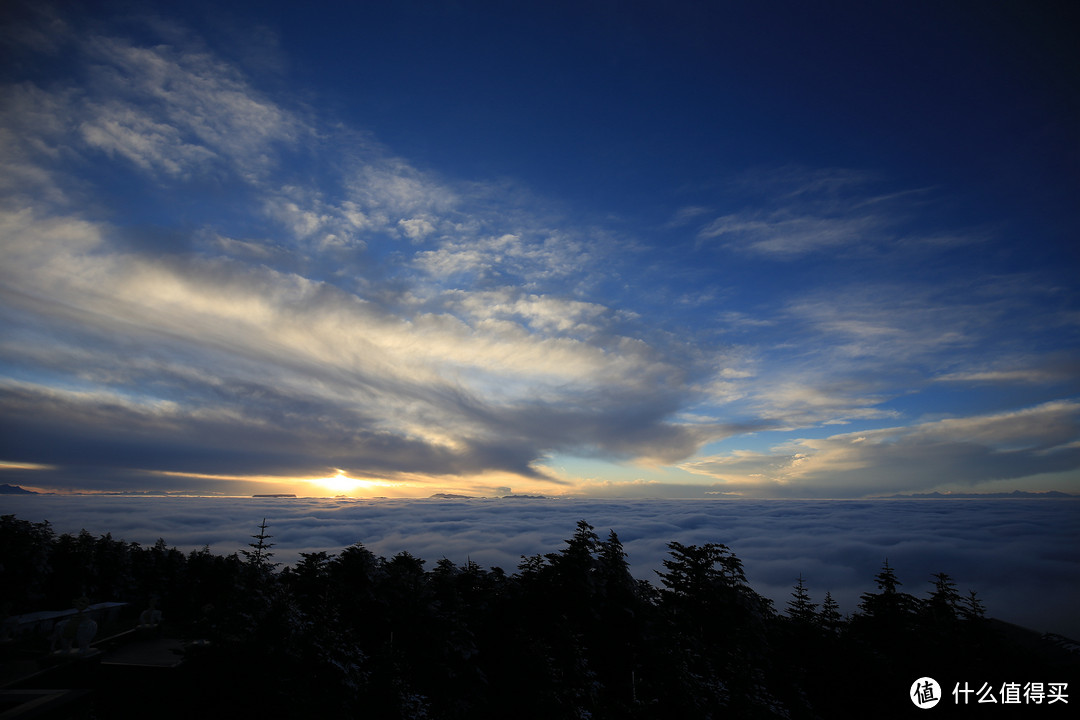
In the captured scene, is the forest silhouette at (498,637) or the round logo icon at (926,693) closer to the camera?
the forest silhouette at (498,637)

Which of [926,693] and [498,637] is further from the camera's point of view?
[498,637]

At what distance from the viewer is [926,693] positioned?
31.3 m

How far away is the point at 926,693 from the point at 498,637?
106 ft

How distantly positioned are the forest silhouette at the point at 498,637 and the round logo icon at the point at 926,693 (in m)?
1.90

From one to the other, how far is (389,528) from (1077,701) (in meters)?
164

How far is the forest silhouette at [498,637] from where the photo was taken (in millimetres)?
19312

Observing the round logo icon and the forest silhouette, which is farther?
the round logo icon

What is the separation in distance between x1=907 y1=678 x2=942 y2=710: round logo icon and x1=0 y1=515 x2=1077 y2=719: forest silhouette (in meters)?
1.90

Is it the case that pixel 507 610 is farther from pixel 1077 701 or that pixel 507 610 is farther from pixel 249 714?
pixel 1077 701

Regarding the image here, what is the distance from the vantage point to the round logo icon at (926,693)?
96.7 ft

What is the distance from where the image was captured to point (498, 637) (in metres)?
36.2

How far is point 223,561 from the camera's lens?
→ 55.1 metres

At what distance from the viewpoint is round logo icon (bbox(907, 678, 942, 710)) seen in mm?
29484

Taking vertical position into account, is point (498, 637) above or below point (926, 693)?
above
